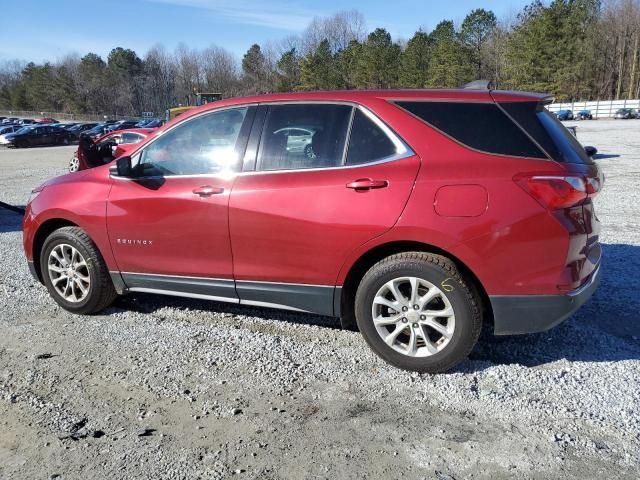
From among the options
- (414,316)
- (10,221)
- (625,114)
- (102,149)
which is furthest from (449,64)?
(414,316)

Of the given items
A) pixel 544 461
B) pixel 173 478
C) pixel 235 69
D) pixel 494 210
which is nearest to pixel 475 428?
pixel 544 461

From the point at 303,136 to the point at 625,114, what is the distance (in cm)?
6493

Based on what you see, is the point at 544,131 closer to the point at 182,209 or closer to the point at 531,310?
the point at 531,310

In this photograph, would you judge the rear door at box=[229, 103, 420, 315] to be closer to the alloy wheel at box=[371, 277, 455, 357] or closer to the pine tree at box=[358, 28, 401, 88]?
the alloy wheel at box=[371, 277, 455, 357]

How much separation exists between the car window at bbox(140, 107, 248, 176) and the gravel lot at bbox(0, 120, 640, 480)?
4.20ft

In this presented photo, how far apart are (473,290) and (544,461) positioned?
1076mm

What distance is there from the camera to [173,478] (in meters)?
2.63

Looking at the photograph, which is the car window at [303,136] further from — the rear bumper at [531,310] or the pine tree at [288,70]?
the pine tree at [288,70]

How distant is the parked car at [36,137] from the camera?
37.3m

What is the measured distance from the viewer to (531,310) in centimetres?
332

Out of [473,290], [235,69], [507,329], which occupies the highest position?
[235,69]

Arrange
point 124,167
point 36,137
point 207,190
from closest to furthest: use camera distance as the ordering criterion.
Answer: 1. point 207,190
2. point 124,167
3. point 36,137

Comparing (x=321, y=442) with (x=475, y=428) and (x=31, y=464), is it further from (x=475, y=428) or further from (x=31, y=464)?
(x=31, y=464)

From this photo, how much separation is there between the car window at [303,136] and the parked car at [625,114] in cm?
6479
